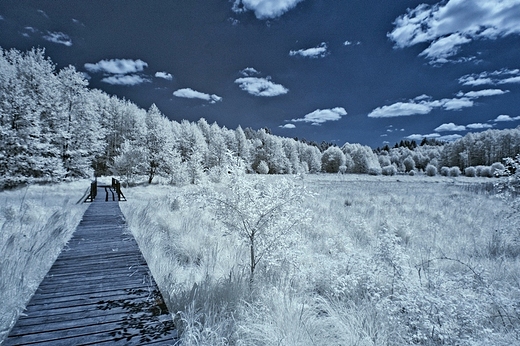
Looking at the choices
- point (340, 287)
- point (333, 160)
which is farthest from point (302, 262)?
point (333, 160)

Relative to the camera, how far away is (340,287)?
14.4ft

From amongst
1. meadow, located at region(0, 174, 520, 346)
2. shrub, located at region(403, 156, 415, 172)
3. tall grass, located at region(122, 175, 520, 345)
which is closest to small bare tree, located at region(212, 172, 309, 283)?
meadow, located at region(0, 174, 520, 346)

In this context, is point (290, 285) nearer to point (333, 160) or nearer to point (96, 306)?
point (96, 306)

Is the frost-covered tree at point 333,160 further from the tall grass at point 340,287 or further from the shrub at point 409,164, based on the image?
the tall grass at point 340,287

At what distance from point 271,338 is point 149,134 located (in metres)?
36.7

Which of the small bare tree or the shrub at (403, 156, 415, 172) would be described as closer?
the small bare tree

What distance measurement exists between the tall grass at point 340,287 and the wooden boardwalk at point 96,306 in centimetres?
35

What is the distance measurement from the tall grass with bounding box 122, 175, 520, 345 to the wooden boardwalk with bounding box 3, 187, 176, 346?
35 cm

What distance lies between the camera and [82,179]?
28.7 metres

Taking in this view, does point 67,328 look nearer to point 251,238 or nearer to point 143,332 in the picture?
point 143,332

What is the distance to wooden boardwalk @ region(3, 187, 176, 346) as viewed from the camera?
2625 mm

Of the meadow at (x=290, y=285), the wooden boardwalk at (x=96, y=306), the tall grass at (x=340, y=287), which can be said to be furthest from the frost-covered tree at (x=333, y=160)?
the wooden boardwalk at (x=96, y=306)

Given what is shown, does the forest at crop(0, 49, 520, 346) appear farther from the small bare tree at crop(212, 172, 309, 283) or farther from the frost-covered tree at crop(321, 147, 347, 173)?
the frost-covered tree at crop(321, 147, 347, 173)

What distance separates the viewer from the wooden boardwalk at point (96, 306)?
2625 millimetres
